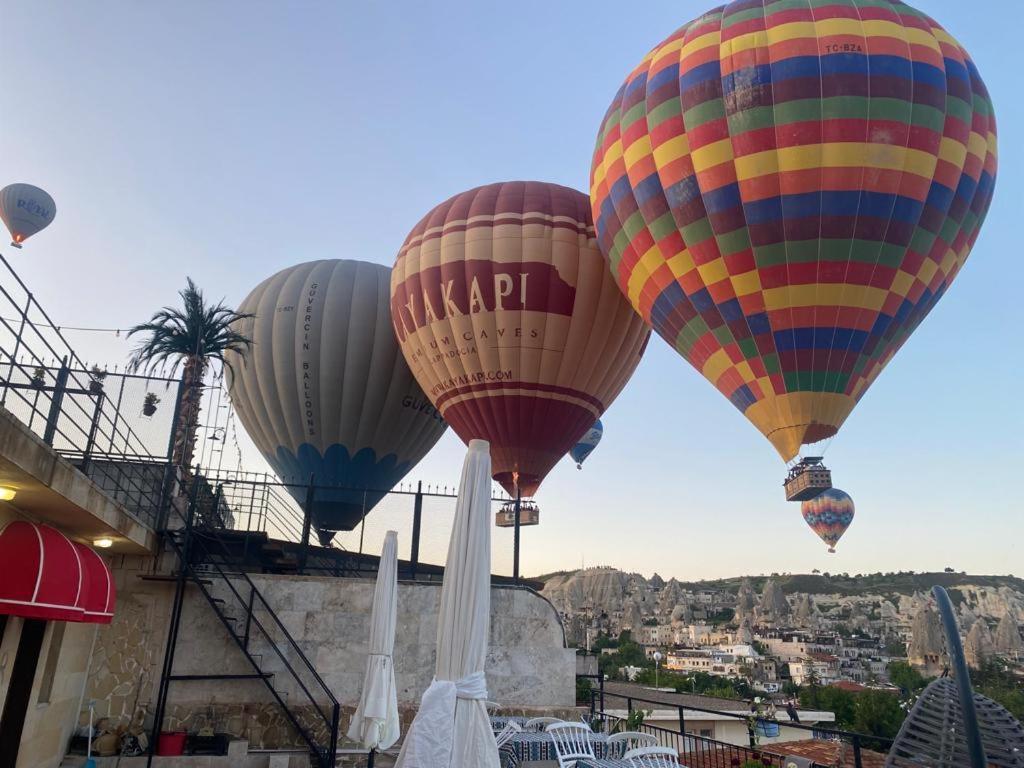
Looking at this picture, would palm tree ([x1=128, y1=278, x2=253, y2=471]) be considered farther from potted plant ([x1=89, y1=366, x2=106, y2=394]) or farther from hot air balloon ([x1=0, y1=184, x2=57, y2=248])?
hot air balloon ([x1=0, y1=184, x2=57, y2=248])

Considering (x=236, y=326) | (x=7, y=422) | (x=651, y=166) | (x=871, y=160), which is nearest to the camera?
(x=7, y=422)

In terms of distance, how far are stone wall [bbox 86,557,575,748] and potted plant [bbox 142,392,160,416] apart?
12.8ft

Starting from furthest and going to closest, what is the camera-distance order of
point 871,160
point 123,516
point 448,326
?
point 448,326 < point 871,160 < point 123,516

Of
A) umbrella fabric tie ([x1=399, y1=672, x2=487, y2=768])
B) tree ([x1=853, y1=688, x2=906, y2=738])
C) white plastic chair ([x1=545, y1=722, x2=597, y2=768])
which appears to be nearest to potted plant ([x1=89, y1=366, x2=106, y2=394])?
umbrella fabric tie ([x1=399, y1=672, x2=487, y2=768])

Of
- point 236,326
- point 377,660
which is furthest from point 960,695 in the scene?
point 236,326

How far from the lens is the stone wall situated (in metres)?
12.6

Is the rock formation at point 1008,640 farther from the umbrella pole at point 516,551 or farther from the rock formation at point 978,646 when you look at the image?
the umbrella pole at point 516,551

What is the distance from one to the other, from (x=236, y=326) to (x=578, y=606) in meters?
184

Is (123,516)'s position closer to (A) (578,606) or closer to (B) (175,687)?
(B) (175,687)

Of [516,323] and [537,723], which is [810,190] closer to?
[516,323]

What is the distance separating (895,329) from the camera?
1355cm

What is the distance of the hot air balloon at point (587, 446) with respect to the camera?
28953mm

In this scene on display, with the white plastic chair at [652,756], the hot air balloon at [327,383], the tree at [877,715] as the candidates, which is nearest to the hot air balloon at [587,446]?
the hot air balloon at [327,383]

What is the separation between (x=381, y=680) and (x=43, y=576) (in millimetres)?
4987
